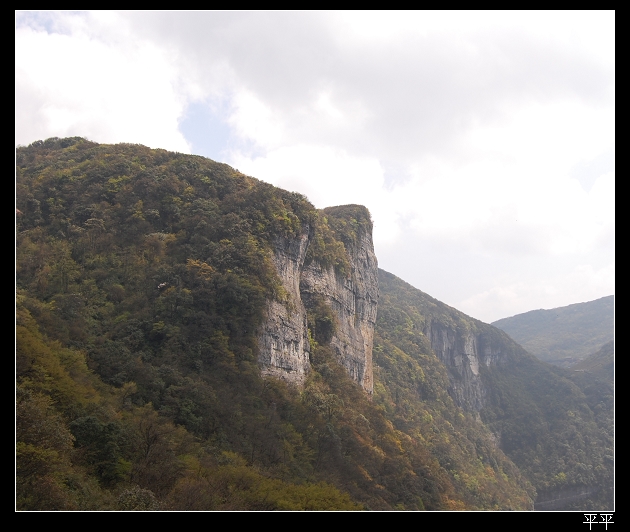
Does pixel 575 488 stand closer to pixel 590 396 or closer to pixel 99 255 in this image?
pixel 590 396

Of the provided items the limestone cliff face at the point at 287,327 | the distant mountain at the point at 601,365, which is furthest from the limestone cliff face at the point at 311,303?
the distant mountain at the point at 601,365

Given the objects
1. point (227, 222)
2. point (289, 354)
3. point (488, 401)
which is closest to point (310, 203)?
point (227, 222)

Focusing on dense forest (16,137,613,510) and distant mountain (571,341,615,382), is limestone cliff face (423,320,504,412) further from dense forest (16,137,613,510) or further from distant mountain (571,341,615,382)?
dense forest (16,137,613,510)

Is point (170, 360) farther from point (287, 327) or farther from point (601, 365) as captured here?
point (601, 365)

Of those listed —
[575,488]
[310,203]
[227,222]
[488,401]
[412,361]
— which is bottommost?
[575,488]

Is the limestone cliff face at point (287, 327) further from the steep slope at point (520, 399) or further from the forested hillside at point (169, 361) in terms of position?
the steep slope at point (520, 399)
